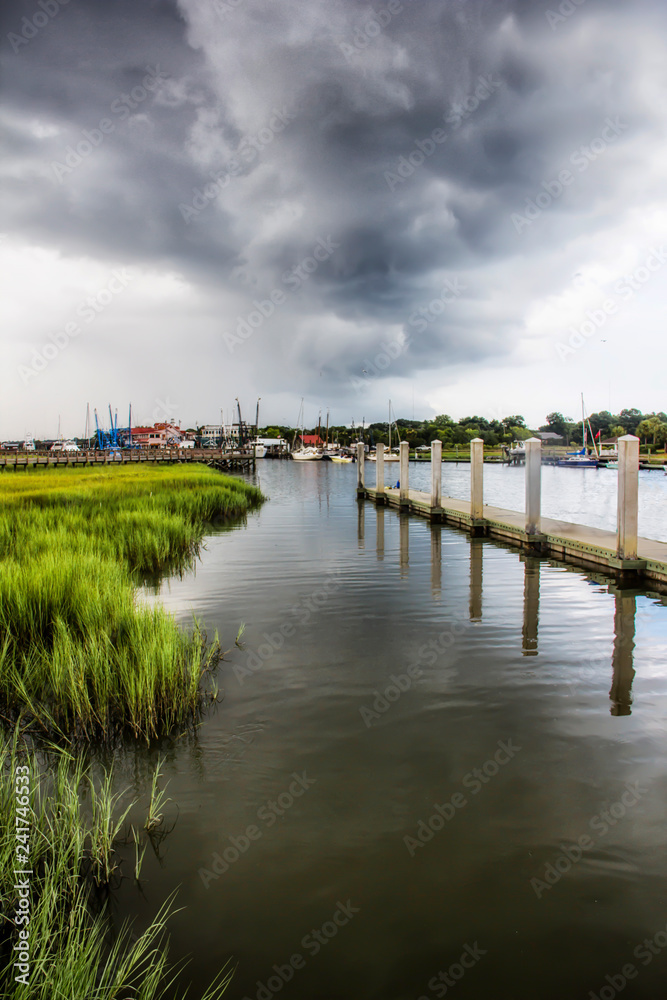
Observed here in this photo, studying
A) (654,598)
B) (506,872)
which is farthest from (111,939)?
(654,598)

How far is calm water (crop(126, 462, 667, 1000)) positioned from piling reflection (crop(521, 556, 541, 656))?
0.29ft

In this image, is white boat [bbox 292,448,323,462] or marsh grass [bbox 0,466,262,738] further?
white boat [bbox 292,448,323,462]

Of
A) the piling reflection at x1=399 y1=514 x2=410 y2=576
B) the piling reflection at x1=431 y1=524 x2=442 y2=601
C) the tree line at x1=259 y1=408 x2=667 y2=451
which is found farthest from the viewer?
the tree line at x1=259 y1=408 x2=667 y2=451

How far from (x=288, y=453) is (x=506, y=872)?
137m

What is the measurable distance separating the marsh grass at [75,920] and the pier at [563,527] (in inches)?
391

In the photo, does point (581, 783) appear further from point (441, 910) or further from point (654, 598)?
point (654, 598)

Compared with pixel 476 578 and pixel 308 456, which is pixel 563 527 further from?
pixel 308 456

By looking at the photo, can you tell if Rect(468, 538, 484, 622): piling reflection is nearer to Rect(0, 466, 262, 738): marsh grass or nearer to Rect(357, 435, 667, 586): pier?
Rect(357, 435, 667, 586): pier

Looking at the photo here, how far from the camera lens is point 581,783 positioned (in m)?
4.67

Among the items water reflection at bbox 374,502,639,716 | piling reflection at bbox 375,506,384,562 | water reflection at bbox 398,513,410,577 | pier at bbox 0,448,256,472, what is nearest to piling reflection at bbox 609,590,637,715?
water reflection at bbox 374,502,639,716

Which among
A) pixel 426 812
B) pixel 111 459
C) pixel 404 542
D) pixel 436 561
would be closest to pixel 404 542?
pixel 404 542

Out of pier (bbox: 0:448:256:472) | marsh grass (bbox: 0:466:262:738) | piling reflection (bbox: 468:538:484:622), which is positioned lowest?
piling reflection (bbox: 468:538:484:622)

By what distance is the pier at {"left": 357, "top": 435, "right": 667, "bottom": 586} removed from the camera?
1134cm

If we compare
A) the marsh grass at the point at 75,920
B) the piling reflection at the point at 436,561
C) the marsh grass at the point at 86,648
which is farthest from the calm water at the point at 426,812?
the piling reflection at the point at 436,561
